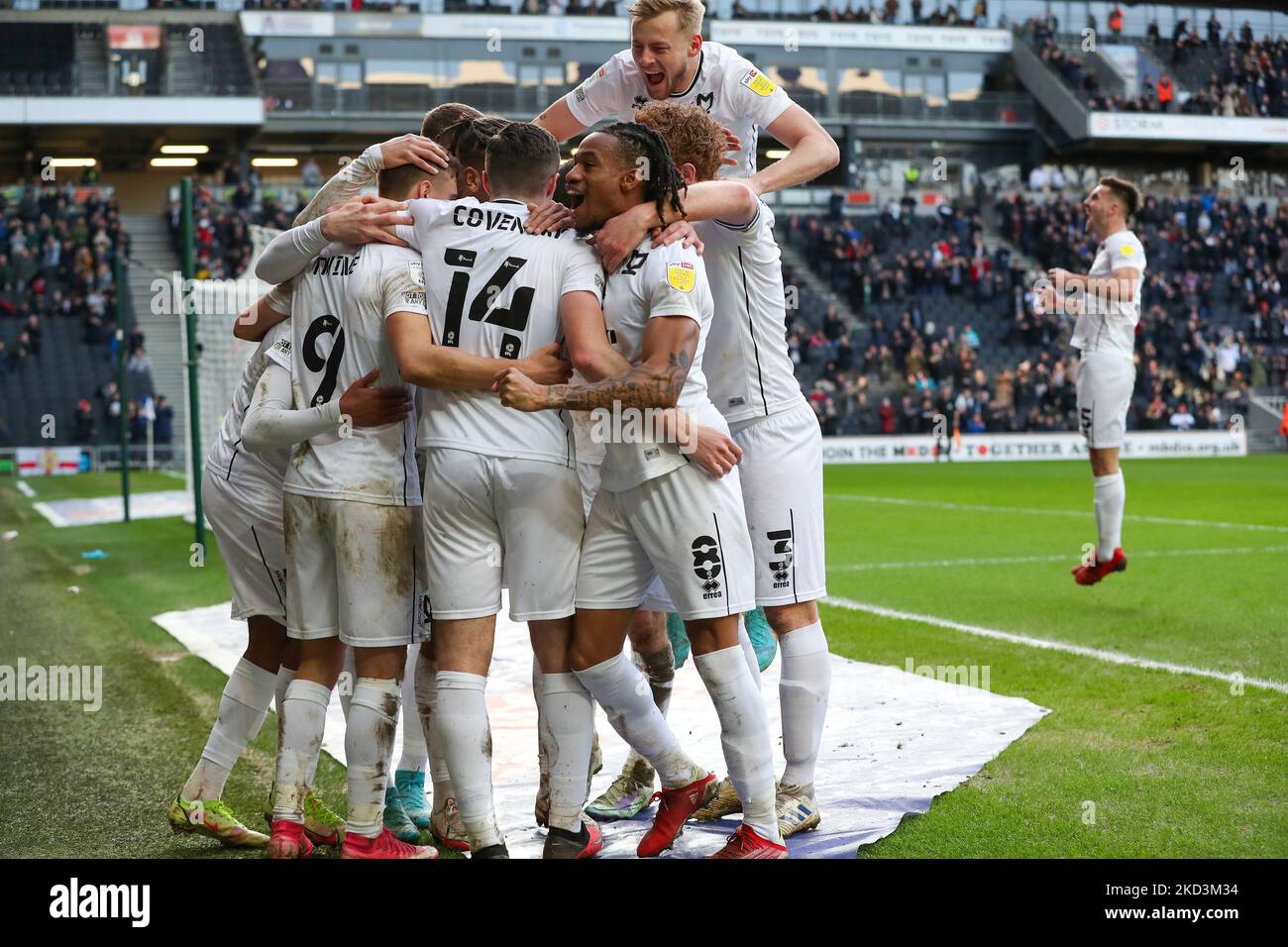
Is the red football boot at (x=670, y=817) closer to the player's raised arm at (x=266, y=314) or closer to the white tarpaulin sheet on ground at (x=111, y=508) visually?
the player's raised arm at (x=266, y=314)

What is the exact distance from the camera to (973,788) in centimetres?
494

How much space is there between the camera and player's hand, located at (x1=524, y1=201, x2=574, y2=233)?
411 centimetres

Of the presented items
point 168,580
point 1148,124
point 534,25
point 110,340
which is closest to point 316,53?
point 534,25

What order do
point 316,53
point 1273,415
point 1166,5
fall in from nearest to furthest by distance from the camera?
point 1273,415, point 316,53, point 1166,5

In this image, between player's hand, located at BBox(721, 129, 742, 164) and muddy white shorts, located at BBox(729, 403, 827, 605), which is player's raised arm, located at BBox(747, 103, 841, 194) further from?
muddy white shorts, located at BBox(729, 403, 827, 605)

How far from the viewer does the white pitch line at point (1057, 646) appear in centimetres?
Result: 661

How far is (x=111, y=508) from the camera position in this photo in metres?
20.3

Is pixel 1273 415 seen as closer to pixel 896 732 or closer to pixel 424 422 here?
pixel 896 732

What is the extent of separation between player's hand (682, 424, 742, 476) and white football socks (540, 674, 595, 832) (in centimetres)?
78

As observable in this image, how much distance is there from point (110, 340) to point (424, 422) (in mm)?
31729

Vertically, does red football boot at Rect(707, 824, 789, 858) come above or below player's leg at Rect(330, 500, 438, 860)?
below
